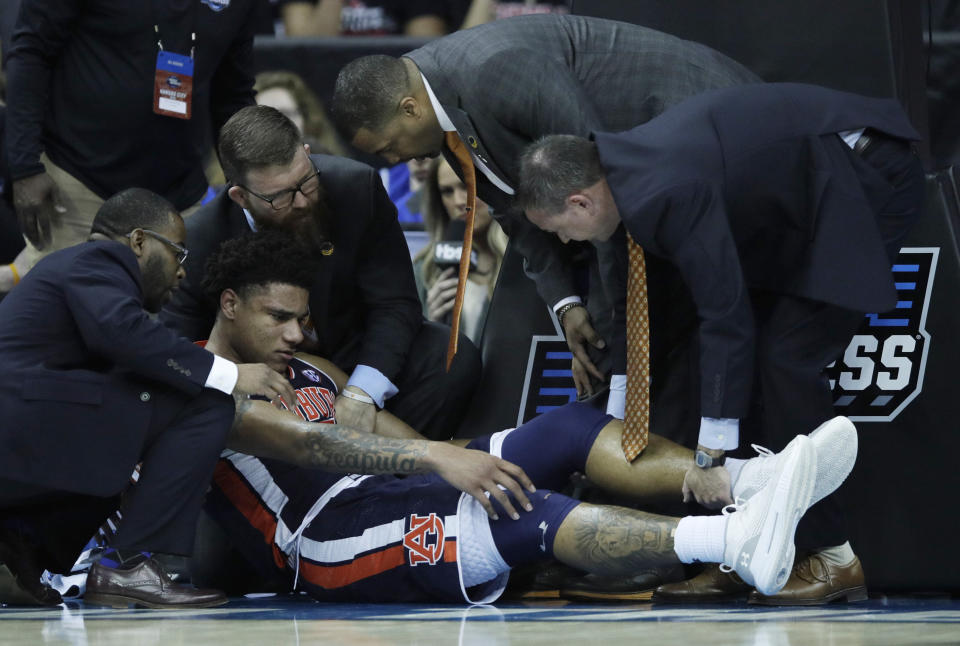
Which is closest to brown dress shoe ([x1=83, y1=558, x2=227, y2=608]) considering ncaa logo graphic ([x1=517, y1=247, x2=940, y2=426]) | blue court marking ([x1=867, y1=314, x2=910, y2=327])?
ncaa logo graphic ([x1=517, y1=247, x2=940, y2=426])

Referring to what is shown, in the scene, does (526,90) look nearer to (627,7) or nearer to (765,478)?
(627,7)

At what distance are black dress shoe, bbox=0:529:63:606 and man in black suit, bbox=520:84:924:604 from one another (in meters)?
1.52

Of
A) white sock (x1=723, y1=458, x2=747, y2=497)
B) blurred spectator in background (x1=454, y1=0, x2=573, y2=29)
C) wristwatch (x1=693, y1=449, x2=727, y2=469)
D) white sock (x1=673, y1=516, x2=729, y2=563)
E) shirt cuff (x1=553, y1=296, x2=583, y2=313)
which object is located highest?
blurred spectator in background (x1=454, y1=0, x2=573, y2=29)

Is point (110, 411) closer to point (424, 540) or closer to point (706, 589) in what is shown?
point (424, 540)

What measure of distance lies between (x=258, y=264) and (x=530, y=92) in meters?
0.87

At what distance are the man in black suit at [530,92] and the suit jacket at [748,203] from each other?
0.32 meters

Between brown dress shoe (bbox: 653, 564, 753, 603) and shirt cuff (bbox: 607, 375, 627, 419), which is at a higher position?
shirt cuff (bbox: 607, 375, 627, 419)

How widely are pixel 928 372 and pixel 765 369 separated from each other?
0.57 m

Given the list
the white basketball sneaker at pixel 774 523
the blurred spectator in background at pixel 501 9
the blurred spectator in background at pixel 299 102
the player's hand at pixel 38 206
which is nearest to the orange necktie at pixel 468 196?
the white basketball sneaker at pixel 774 523

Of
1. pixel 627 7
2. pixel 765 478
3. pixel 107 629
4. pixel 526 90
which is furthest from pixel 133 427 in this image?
pixel 627 7

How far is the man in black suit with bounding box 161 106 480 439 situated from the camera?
357 cm

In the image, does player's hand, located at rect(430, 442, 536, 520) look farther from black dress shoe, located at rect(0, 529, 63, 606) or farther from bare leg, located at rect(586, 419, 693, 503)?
black dress shoe, located at rect(0, 529, 63, 606)

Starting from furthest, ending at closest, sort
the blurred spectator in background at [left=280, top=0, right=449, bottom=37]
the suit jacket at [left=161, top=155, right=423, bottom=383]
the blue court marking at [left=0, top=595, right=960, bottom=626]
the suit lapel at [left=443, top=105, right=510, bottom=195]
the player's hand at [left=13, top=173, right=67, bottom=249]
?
the blurred spectator in background at [left=280, top=0, right=449, bottom=37], the player's hand at [left=13, top=173, right=67, bottom=249], the suit jacket at [left=161, top=155, right=423, bottom=383], the suit lapel at [left=443, top=105, right=510, bottom=195], the blue court marking at [left=0, top=595, right=960, bottom=626]

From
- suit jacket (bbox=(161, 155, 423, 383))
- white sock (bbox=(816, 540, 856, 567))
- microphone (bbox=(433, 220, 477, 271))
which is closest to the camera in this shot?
white sock (bbox=(816, 540, 856, 567))
